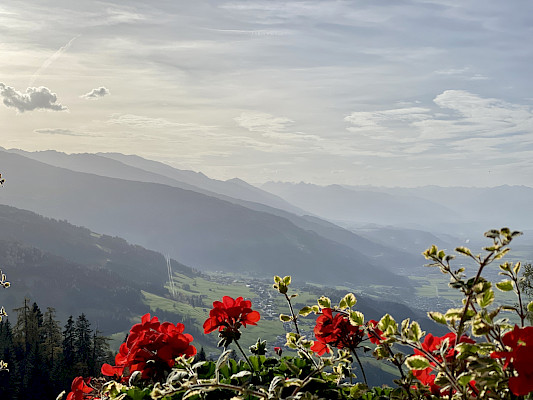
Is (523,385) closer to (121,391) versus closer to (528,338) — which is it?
(528,338)

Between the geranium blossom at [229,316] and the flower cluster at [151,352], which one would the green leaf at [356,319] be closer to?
the geranium blossom at [229,316]

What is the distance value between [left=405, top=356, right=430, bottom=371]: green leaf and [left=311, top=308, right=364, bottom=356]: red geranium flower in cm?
147

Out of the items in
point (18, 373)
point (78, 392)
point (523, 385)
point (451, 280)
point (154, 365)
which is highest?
point (451, 280)

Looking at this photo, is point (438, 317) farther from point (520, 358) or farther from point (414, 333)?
point (520, 358)

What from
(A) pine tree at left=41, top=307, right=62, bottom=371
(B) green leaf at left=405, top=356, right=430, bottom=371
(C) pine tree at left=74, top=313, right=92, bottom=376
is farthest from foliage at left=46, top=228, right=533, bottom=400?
(A) pine tree at left=41, top=307, right=62, bottom=371

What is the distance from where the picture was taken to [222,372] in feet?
11.9

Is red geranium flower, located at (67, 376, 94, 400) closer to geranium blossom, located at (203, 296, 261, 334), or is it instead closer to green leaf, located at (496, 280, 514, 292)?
geranium blossom, located at (203, 296, 261, 334)

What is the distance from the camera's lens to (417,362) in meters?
2.25

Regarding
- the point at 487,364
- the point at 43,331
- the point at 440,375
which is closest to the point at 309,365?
the point at 440,375

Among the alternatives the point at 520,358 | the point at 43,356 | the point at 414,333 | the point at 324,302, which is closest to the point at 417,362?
the point at 414,333

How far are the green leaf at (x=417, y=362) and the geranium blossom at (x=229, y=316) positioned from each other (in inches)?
68.7

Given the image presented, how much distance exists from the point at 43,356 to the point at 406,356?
70.5 metres

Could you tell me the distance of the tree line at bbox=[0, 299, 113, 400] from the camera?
5709cm

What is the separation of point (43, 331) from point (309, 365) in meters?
80.3
